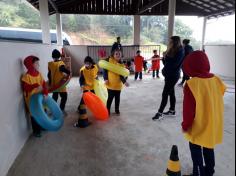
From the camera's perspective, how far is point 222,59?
9.30m

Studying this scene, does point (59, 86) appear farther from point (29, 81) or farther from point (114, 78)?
point (114, 78)

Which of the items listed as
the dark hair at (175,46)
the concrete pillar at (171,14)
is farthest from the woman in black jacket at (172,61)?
the concrete pillar at (171,14)

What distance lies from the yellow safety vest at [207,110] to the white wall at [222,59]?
7776mm

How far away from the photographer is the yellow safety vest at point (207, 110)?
5.37 ft

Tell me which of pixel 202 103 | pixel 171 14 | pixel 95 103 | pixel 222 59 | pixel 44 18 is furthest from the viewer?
pixel 222 59

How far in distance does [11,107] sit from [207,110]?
2.10 metres

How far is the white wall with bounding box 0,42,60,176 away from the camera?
2182mm

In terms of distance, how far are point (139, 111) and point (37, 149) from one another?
211cm

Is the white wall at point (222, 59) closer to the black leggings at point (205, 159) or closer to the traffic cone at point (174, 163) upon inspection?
the black leggings at point (205, 159)

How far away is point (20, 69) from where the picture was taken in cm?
282

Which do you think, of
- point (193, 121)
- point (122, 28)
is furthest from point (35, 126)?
point (122, 28)

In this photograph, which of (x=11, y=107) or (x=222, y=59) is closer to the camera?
(x=11, y=107)

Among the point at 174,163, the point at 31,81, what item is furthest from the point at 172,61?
the point at 31,81

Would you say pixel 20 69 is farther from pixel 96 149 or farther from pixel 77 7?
pixel 77 7
